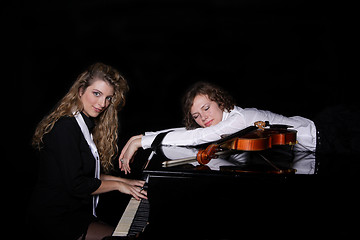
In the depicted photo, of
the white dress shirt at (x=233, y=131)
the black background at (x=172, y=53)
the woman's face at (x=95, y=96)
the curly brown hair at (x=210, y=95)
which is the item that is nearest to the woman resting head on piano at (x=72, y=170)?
the woman's face at (x=95, y=96)

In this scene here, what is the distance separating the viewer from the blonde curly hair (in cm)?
167

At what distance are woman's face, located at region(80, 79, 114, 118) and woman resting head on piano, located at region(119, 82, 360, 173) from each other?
344 millimetres

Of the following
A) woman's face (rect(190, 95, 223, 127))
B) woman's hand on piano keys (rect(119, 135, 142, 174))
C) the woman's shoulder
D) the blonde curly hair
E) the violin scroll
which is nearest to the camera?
the violin scroll

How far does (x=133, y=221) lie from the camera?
1345mm

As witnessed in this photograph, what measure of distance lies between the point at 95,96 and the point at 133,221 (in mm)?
866

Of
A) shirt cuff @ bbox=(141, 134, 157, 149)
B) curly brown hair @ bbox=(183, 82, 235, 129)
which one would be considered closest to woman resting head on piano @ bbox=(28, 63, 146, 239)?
shirt cuff @ bbox=(141, 134, 157, 149)

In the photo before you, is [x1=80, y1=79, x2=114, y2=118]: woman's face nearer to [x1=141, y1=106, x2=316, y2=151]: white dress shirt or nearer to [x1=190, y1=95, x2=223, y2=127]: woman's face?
[x1=141, y1=106, x2=316, y2=151]: white dress shirt

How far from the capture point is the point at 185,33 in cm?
337

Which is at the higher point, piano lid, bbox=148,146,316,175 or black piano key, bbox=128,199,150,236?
piano lid, bbox=148,146,316,175

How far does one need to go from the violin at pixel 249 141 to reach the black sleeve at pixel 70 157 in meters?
0.70

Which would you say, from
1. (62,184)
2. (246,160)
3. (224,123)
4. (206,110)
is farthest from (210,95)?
(62,184)

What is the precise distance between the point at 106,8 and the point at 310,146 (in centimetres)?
278

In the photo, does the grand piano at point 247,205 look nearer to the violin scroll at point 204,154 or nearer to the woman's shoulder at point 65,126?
the violin scroll at point 204,154

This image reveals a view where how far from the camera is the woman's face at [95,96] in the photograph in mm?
1759
